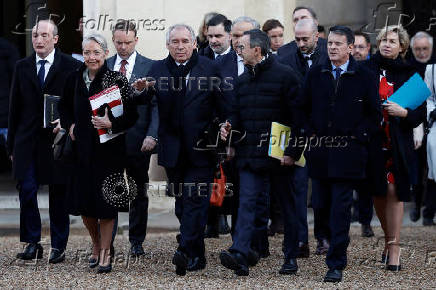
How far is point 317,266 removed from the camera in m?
9.37

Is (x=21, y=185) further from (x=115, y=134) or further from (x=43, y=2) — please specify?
(x=43, y=2)

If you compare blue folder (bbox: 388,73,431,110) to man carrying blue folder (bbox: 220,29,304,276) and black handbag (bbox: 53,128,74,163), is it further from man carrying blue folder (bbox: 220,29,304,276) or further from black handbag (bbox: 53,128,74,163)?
black handbag (bbox: 53,128,74,163)

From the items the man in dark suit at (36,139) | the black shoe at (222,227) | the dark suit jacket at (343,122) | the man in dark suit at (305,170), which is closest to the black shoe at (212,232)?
the black shoe at (222,227)

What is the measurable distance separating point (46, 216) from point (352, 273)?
5.04 metres

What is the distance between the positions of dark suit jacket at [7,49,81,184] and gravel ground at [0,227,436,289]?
740mm

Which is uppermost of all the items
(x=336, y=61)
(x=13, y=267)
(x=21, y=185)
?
(x=336, y=61)

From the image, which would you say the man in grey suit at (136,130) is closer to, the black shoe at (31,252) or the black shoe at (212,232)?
the black shoe at (31,252)

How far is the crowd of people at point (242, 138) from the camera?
28.2 feet

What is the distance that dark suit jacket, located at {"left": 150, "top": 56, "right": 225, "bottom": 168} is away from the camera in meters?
8.98

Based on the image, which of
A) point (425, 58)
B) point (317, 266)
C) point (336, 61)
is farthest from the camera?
point (425, 58)

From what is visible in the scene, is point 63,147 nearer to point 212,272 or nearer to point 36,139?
point 36,139

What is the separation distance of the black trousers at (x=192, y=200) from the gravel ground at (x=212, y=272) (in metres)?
0.23

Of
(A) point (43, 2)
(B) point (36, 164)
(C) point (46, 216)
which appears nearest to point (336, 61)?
(B) point (36, 164)

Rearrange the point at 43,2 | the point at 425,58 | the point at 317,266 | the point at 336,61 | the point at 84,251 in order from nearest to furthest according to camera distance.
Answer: the point at 336,61
the point at 317,266
the point at 84,251
the point at 425,58
the point at 43,2
